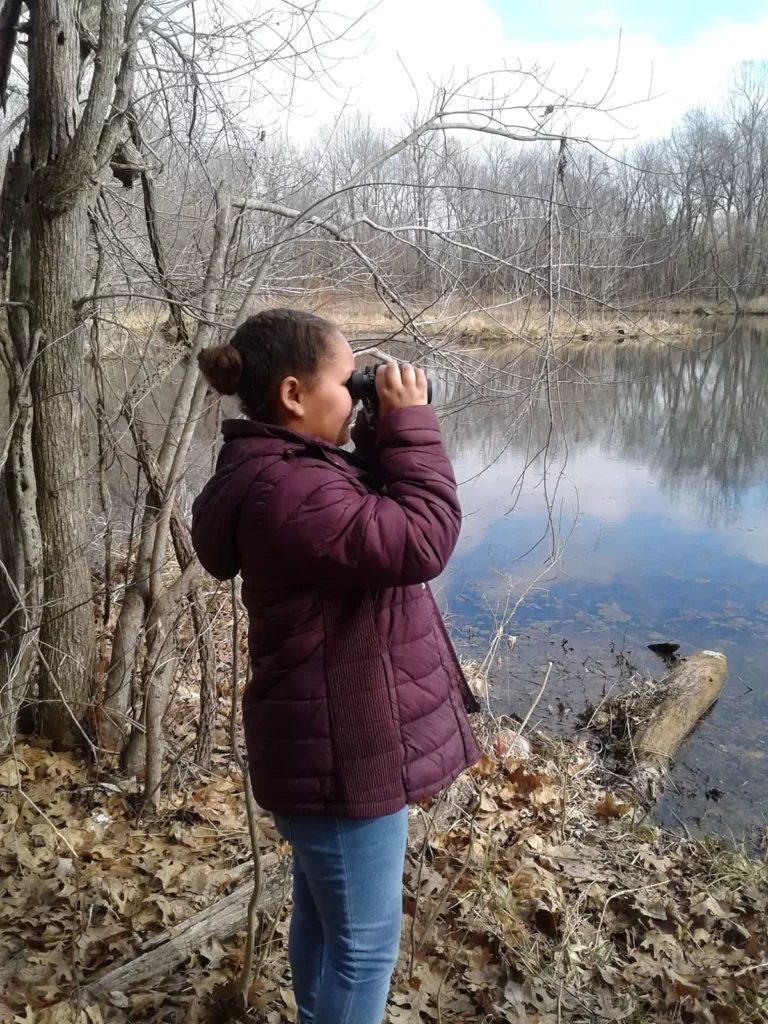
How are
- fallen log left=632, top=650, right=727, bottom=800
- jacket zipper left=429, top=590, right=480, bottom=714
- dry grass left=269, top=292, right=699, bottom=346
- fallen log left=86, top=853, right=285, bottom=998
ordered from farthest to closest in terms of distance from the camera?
fallen log left=632, top=650, right=727, bottom=800 < dry grass left=269, top=292, right=699, bottom=346 < fallen log left=86, top=853, right=285, bottom=998 < jacket zipper left=429, top=590, right=480, bottom=714

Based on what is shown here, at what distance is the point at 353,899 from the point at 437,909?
100cm

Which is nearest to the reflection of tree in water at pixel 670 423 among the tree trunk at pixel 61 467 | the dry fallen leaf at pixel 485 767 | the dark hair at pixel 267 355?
the dry fallen leaf at pixel 485 767

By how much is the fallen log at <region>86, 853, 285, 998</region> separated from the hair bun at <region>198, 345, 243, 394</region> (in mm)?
1506

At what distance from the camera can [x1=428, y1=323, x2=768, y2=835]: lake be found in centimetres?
437

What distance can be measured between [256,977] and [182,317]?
101 inches

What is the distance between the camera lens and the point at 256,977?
208 centimetres

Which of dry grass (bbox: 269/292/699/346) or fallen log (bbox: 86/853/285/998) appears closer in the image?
fallen log (bbox: 86/853/285/998)

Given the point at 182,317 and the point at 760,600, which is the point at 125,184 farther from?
the point at 760,600

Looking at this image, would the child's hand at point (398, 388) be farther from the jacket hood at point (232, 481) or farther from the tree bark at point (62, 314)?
the tree bark at point (62, 314)

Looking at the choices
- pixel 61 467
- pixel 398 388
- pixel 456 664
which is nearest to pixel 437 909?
pixel 456 664

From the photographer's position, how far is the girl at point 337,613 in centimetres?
129

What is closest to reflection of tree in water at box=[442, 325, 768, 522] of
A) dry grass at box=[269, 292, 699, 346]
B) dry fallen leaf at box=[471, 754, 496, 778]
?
dry grass at box=[269, 292, 699, 346]

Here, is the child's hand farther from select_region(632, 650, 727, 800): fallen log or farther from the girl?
select_region(632, 650, 727, 800): fallen log

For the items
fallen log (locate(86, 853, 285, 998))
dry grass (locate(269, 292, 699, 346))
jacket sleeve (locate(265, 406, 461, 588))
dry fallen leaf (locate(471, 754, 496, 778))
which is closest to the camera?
jacket sleeve (locate(265, 406, 461, 588))
